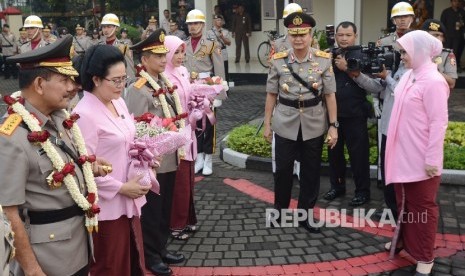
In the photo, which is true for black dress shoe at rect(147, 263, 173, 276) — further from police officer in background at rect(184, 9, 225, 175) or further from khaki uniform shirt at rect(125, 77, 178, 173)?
police officer in background at rect(184, 9, 225, 175)

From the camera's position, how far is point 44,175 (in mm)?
2662

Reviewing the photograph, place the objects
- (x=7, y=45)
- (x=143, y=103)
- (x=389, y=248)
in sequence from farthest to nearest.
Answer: (x=7, y=45)
(x=389, y=248)
(x=143, y=103)

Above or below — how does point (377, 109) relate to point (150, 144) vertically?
below

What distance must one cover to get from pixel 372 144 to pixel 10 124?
5.60 m

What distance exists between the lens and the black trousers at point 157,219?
4438mm

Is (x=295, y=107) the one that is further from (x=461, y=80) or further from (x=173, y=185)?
(x=461, y=80)

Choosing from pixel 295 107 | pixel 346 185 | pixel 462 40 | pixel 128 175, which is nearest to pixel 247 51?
pixel 462 40

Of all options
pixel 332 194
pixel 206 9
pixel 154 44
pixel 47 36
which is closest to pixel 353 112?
pixel 332 194

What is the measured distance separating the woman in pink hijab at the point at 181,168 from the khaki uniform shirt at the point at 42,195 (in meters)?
2.07

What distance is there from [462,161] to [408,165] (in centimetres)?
274

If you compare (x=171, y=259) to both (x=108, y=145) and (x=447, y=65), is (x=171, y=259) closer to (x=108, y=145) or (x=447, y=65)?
(x=108, y=145)

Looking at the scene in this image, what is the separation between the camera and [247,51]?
754 inches

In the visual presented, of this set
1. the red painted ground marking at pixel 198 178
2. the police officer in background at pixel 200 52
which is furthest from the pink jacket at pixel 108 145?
the police officer in background at pixel 200 52

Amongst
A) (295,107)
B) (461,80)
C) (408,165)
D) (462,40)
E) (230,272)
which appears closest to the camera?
(408,165)
